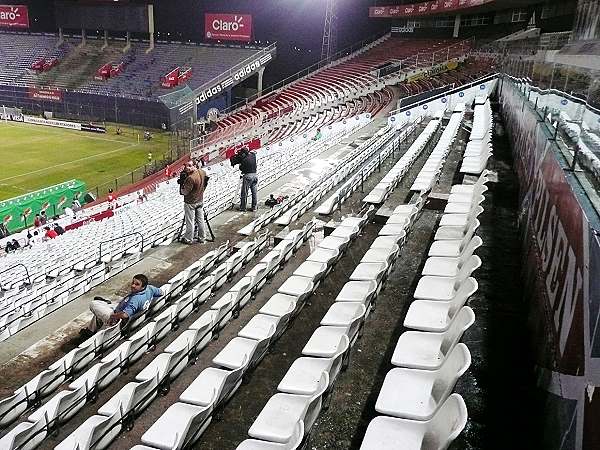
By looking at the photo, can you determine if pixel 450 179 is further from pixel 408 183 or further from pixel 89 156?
pixel 89 156

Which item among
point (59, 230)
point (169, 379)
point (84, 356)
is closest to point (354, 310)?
point (169, 379)

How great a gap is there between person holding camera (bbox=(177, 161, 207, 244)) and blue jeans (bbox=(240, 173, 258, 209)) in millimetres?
1487

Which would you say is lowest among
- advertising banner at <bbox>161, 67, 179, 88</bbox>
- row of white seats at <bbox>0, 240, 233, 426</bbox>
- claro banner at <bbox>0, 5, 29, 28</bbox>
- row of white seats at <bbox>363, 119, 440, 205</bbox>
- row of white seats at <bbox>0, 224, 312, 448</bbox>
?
advertising banner at <bbox>161, 67, 179, 88</bbox>

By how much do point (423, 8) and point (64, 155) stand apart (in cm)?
2189

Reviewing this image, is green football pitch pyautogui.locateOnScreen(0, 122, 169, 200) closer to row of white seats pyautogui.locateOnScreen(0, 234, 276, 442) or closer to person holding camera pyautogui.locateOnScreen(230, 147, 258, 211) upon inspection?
person holding camera pyautogui.locateOnScreen(230, 147, 258, 211)

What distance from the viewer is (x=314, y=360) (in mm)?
3955

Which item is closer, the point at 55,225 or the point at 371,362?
the point at 371,362

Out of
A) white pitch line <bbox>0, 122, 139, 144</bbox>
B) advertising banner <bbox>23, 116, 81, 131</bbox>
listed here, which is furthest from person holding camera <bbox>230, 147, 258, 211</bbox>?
advertising banner <bbox>23, 116, 81, 131</bbox>

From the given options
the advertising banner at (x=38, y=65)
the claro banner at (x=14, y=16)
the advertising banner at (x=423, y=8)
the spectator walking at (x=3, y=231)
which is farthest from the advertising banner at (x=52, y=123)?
the spectator walking at (x=3, y=231)

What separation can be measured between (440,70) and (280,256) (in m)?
22.6

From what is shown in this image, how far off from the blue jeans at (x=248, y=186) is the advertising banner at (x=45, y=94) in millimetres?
34242

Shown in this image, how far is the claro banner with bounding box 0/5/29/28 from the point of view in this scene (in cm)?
4803

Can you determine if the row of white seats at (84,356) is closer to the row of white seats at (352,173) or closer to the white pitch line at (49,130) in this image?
the row of white seats at (352,173)

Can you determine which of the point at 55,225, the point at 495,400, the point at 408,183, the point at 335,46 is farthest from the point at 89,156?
the point at 495,400
